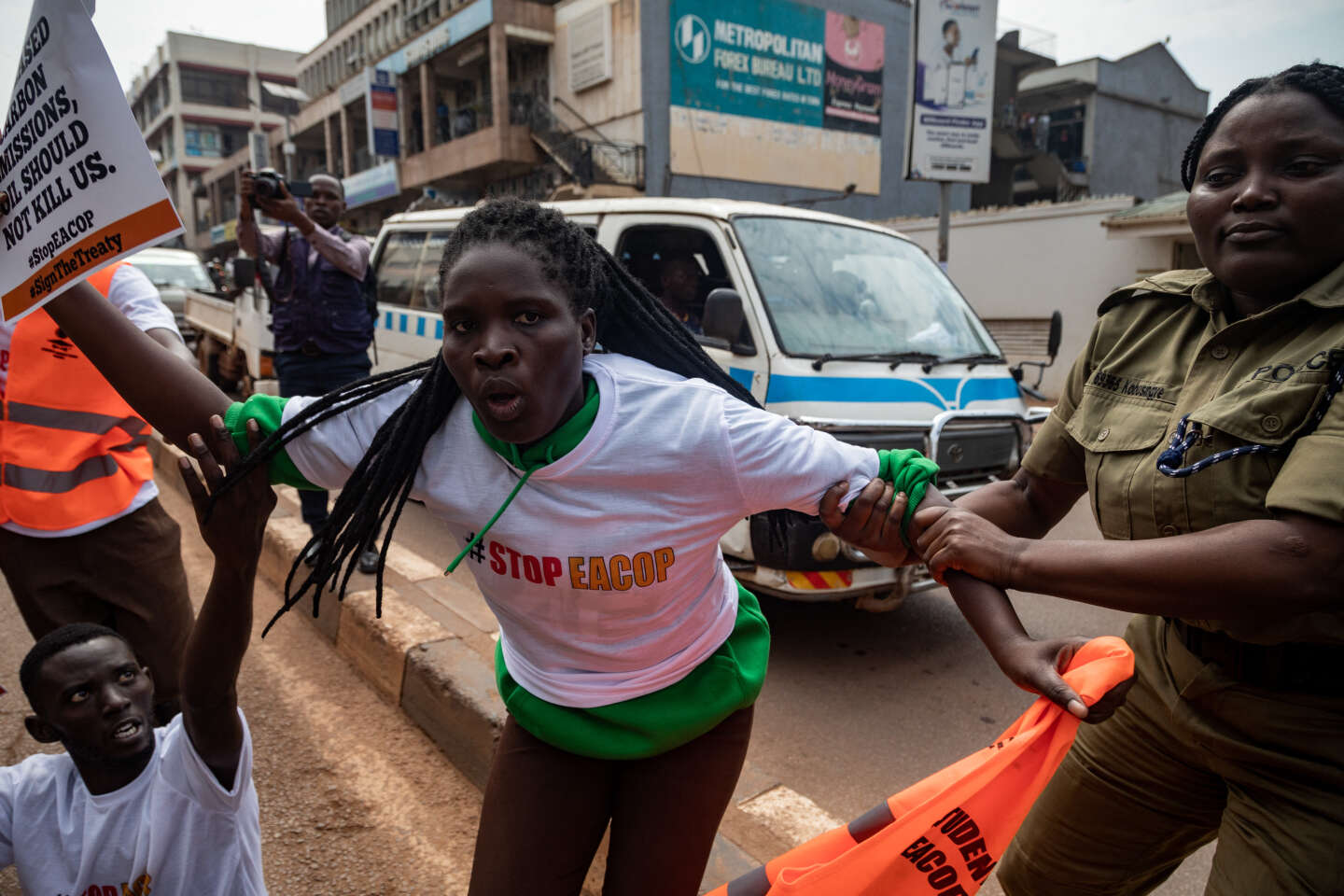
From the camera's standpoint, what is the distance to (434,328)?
602 cm

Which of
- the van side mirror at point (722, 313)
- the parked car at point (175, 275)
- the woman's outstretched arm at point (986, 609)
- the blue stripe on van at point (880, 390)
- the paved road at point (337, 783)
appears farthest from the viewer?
the parked car at point (175, 275)

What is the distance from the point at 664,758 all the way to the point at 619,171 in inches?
861

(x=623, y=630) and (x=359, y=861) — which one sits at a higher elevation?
(x=623, y=630)

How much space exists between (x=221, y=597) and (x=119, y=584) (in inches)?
43.1

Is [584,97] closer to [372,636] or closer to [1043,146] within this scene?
[1043,146]

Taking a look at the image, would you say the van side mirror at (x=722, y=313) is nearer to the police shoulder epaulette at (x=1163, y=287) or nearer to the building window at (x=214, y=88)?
the police shoulder epaulette at (x=1163, y=287)

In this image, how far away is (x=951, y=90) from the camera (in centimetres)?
1063

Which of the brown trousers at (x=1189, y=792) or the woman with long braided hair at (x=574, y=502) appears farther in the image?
the woman with long braided hair at (x=574, y=502)

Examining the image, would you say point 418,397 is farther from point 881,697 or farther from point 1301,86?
point 881,697

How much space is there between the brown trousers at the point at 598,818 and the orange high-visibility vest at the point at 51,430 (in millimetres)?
1535

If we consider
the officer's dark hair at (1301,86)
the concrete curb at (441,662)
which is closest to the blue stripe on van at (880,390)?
the concrete curb at (441,662)

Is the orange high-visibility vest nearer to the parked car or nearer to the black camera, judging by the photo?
the black camera

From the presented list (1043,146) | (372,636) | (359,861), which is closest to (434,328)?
(372,636)

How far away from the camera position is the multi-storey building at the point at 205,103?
48.3 metres
